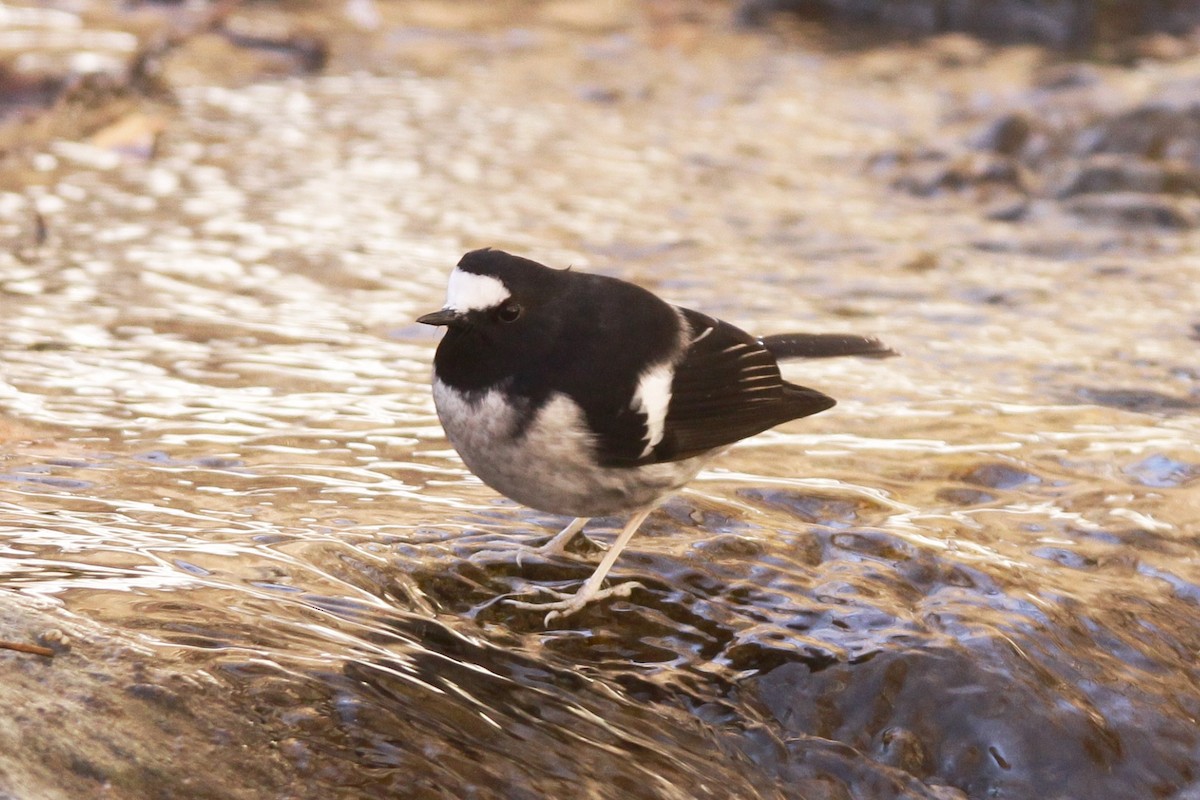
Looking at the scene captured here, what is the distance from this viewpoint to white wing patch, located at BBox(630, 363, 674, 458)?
3809 mm

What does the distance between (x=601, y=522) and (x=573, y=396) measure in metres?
0.83

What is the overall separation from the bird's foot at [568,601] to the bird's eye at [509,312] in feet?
2.21

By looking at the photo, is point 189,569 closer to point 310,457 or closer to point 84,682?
point 84,682

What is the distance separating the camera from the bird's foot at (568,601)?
3.62 metres

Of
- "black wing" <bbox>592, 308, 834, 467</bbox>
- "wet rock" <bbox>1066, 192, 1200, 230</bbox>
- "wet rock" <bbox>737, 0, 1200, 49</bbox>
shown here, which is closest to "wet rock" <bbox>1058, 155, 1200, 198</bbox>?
"wet rock" <bbox>1066, 192, 1200, 230</bbox>

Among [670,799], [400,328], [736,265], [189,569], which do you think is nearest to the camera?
[670,799]

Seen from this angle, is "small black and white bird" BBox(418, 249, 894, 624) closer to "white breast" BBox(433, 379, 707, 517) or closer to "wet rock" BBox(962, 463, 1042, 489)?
"white breast" BBox(433, 379, 707, 517)

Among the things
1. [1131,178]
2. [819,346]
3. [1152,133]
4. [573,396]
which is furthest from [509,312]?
[1152,133]

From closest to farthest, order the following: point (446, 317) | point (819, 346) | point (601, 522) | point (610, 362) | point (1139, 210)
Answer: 1. point (446, 317)
2. point (610, 362)
3. point (601, 522)
4. point (819, 346)
5. point (1139, 210)

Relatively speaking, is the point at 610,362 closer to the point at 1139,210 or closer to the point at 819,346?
the point at 819,346

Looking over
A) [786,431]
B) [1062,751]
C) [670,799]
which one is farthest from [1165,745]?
[786,431]

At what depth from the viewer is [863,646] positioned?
11.7ft

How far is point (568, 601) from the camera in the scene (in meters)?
3.64

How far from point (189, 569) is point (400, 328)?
2.69m
